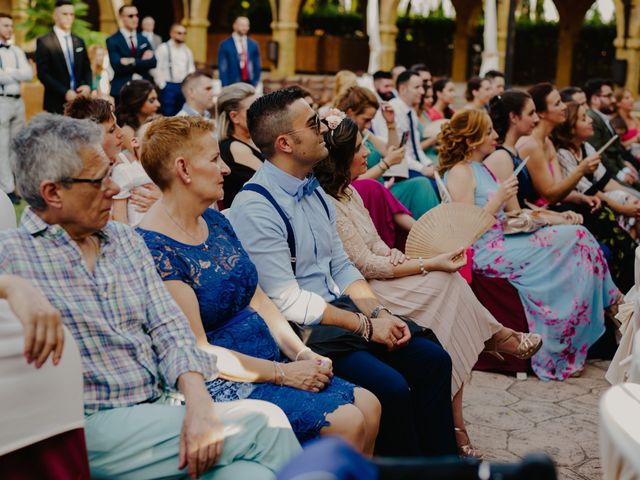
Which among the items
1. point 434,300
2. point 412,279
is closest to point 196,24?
point 412,279

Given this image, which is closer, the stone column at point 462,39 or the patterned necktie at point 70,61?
the patterned necktie at point 70,61

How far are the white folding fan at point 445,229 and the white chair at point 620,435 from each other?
231 cm

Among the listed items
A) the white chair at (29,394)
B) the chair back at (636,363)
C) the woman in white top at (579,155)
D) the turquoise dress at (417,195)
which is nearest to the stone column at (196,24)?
the woman in white top at (579,155)

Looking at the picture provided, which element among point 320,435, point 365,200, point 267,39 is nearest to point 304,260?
point 320,435

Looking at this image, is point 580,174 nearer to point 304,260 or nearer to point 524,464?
point 304,260

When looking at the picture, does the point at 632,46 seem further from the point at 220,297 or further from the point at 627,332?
the point at 220,297

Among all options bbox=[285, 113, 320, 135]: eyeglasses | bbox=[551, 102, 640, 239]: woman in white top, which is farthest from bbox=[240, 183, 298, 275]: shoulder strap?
bbox=[551, 102, 640, 239]: woman in white top

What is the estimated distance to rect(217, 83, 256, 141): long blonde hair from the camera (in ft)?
18.4

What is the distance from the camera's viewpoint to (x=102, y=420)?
2.53m

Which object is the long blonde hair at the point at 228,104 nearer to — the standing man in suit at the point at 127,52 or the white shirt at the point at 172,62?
the standing man in suit at the point at 127,52

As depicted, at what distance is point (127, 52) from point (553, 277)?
786 cm

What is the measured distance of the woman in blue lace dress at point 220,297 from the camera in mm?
2955

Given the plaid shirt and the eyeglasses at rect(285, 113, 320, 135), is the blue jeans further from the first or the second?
the plaid shirt

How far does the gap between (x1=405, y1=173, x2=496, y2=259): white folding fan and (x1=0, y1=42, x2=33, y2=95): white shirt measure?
6.97 m
